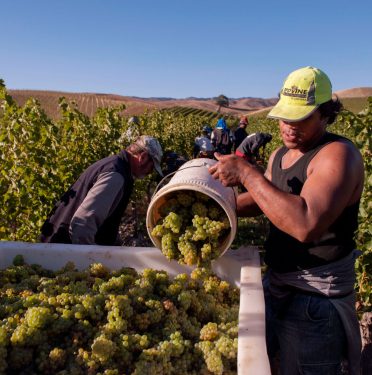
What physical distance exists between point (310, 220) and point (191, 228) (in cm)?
74

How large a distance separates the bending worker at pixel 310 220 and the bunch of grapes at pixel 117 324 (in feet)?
1.26

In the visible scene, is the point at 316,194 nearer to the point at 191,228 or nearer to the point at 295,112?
the point at 295,112

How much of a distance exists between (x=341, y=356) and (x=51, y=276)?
5.96 ft

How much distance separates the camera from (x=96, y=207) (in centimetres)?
339

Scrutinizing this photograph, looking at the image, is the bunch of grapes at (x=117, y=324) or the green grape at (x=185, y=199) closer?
the bunch of grapes at (x=117, y=324)

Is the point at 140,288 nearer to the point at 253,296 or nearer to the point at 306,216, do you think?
the point at 253,296

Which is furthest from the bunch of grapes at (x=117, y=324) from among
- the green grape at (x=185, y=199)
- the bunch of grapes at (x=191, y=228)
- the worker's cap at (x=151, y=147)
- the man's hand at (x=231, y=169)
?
the worker's cap at (x=151, y=147)

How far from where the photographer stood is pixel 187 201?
8.04 ft

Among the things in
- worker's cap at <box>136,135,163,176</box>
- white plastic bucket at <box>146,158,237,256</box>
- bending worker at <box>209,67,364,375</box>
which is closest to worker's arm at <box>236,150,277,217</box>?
white plastic bucket at <box>146,158,237,256</box>

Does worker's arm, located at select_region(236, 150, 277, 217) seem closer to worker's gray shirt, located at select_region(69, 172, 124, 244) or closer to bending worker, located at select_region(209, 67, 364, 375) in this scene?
bending worker, located at select_region(209, 67, 364, 375)

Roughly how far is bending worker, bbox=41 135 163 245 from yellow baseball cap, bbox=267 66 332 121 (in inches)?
68.8

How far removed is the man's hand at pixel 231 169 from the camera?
213 cm

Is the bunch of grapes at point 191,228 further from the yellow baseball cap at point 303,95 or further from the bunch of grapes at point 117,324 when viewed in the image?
the yellow baseball cap at point 303,95

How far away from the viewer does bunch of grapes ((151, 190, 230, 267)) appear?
2320 mm
